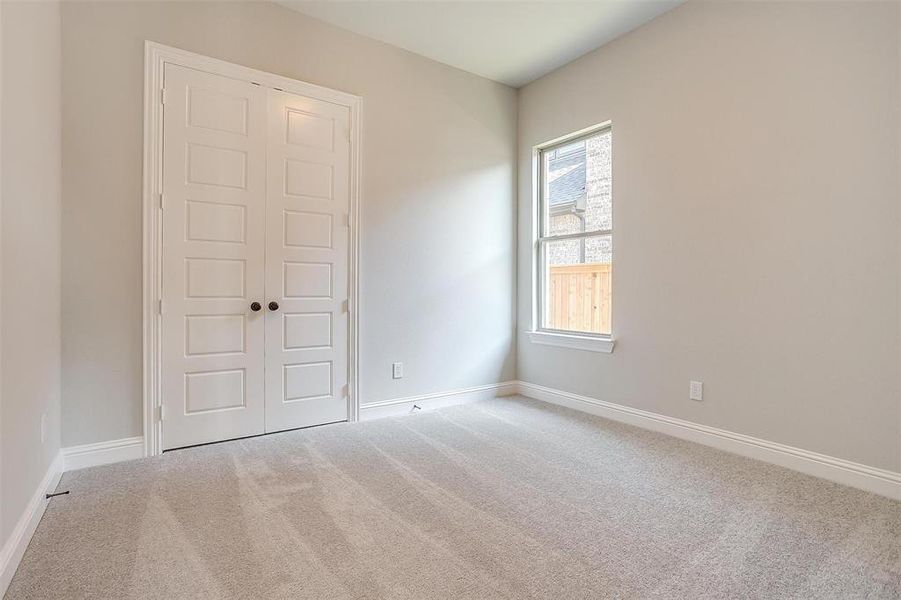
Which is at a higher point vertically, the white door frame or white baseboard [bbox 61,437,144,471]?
the white door frame

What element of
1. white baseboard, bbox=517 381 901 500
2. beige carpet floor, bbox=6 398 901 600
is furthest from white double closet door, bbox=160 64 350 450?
white baseboard, bbox=517 381 901 500

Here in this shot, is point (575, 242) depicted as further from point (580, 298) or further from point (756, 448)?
point (756, 448)

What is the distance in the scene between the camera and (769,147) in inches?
105

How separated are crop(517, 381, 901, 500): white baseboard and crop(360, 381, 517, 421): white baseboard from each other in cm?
63

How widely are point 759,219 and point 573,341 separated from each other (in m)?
1.63

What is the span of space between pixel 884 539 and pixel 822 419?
30.4 inches

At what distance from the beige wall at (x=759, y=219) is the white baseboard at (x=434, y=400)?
0.86m

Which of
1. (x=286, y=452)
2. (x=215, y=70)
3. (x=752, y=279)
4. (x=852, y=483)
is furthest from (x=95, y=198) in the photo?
(x=852, y=483)

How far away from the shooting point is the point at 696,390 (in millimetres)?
3021

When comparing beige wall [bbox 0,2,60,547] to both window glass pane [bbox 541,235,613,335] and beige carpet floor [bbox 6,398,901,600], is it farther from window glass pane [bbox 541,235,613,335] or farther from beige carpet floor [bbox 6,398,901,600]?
window glass pane [bbox 541,235,613,335]

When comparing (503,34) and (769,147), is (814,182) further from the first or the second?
(503,34)

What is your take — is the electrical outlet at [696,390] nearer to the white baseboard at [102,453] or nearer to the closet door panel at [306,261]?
the closet door panel at [306,261]

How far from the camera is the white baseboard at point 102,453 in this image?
8.20ft

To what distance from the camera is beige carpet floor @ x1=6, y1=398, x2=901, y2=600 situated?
153cm
